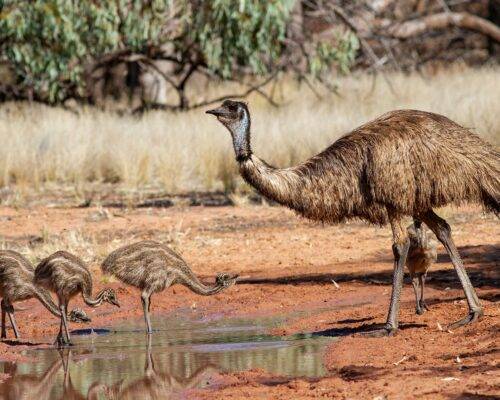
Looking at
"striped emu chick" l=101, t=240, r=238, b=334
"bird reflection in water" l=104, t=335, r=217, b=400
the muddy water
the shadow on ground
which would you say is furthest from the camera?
the shadow on ground

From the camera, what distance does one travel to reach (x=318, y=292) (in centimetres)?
1024

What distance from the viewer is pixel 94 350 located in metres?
8.18

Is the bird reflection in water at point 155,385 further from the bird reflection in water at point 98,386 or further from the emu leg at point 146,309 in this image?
the emu leg at point 146,309

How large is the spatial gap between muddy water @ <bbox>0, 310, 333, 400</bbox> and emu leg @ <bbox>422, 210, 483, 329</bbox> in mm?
994

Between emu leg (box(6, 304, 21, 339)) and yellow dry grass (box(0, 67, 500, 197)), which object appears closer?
emu leg (box(6, 304, 21, 339))

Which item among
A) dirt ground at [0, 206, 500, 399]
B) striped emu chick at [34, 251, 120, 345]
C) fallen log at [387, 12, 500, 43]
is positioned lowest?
dirt ground at [0, 206, 500, 399]

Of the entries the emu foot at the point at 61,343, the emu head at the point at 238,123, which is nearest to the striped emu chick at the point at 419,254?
the emu head at the point at 238,123

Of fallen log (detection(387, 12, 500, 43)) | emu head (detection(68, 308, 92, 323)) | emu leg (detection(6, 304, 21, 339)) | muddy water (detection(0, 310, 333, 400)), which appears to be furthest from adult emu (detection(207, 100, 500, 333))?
fallen log (detection(387, 12, 500, 43))

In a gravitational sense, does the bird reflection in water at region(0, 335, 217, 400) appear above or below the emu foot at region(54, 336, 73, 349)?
above

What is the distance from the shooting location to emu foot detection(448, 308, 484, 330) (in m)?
8.06

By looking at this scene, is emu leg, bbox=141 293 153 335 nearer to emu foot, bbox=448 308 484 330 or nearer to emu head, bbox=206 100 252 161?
emu head, bbox=206 100 252 161

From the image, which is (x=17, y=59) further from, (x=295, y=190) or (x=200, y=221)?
(x=295, y=190)

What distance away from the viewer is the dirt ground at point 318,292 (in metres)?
6.61

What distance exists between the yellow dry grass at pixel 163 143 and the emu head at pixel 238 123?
28.5 ft
